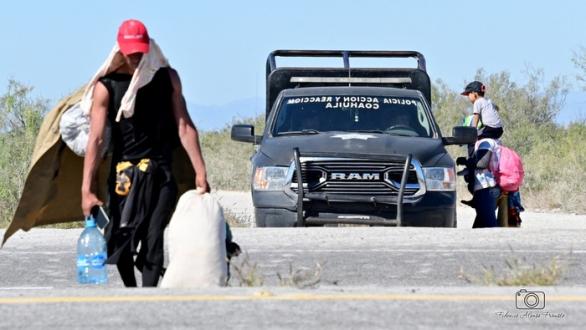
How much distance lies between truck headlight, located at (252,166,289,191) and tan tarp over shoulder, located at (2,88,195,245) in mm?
5289

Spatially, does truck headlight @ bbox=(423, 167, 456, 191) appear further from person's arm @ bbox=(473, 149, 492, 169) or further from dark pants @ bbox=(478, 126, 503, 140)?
dark pants @ bbox=(478, 126, 503, 140)

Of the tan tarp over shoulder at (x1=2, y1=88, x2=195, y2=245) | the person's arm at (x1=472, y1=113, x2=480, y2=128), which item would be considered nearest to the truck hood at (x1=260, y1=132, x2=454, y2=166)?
the person's arm at (x1=472, y1=113, x2=480, y2=128)

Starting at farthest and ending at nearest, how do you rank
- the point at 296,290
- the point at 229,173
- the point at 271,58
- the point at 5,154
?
the point at 229,173, the point at 5,154, the point at 271,58, the point at 296,290

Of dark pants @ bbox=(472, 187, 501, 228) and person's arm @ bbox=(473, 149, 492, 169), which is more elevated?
person's arm @ bbox=(473, 149, 492, 169)

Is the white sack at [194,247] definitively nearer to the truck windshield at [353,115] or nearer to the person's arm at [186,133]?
the person's arm at [186,133]

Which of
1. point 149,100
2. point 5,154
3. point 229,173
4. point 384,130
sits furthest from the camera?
point 229,173

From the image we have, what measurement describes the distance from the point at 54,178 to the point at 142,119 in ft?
3.27

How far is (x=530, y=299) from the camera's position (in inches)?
333

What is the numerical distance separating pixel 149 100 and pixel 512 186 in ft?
29.4

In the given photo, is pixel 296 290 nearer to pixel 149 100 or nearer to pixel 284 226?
pixel 149 100

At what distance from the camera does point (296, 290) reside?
888 cm

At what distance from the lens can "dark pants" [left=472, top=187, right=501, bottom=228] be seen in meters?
18.1

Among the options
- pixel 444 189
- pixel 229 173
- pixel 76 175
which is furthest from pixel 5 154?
pixel 76 175

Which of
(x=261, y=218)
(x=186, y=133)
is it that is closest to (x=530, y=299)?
(x=186, y=133)
